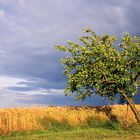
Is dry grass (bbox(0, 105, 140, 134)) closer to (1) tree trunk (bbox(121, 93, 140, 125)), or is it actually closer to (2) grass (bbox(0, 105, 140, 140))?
(2) grass (bbox(0, 105, 140, 140))

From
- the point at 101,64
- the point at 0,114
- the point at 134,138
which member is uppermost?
the point at 101,64

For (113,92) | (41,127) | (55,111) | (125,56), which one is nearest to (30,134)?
(41,127)

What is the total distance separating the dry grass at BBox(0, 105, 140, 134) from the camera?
4416 centimetres

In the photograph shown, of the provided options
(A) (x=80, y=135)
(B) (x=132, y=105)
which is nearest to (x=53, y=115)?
(B) (x=132, y=105)

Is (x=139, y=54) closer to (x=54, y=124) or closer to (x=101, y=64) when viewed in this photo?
(x=101, y=64)

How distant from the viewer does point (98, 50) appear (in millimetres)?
41625

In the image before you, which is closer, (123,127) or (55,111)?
(123,127)

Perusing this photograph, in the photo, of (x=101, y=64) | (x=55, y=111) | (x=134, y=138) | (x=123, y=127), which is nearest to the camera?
(x=134, y=138)

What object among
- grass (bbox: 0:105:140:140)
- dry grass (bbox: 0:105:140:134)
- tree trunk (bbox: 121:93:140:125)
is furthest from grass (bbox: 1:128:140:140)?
tree trunk (bbox: 121:93:140:125)

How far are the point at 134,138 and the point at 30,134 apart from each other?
1163 cm

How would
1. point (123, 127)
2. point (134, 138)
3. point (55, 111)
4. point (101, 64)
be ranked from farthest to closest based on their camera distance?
point (55, 111) → point (123, 127) → point (101, 64) → point (134, 138)

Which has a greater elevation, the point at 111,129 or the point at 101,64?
→ the point at 101,64

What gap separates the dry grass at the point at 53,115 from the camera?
44156mm

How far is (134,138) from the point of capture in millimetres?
34531
